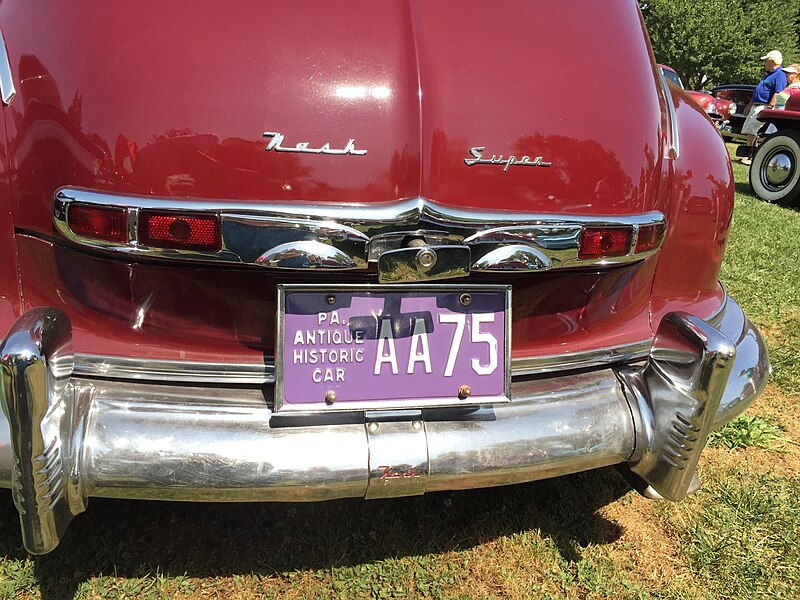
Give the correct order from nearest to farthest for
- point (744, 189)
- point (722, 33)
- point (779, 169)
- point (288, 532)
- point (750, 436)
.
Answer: point (288, 532) < point (750, 436) < point (779, 169) < point (744, 189) < point (722, 33)

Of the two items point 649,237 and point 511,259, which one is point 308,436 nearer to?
point 511,259

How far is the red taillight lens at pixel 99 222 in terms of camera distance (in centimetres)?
136

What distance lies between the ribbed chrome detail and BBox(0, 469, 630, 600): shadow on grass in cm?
98

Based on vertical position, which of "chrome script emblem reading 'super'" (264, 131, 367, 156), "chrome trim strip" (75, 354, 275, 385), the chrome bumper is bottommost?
the chrome bumper

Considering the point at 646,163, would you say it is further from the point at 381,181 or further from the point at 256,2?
the point at 256,2

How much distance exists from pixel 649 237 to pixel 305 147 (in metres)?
0.90

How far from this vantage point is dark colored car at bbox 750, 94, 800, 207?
7309 millimetres

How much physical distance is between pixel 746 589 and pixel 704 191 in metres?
1.18

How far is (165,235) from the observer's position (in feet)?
4.52

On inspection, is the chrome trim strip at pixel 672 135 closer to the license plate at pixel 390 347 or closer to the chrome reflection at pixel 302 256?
the license plate at pixel 390 347

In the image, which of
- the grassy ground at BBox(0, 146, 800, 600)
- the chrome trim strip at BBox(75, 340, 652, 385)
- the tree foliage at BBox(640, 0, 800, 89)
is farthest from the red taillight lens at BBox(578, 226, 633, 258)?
the tree foliage at BBox(640, 0, 800, 89)

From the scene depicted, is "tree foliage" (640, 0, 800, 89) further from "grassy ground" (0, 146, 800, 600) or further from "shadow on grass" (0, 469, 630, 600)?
"shadow on grass" (0, 469, 630, 600)

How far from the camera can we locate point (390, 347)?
1516 mm

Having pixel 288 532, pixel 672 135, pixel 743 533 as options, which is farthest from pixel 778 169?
pixel 288 532
